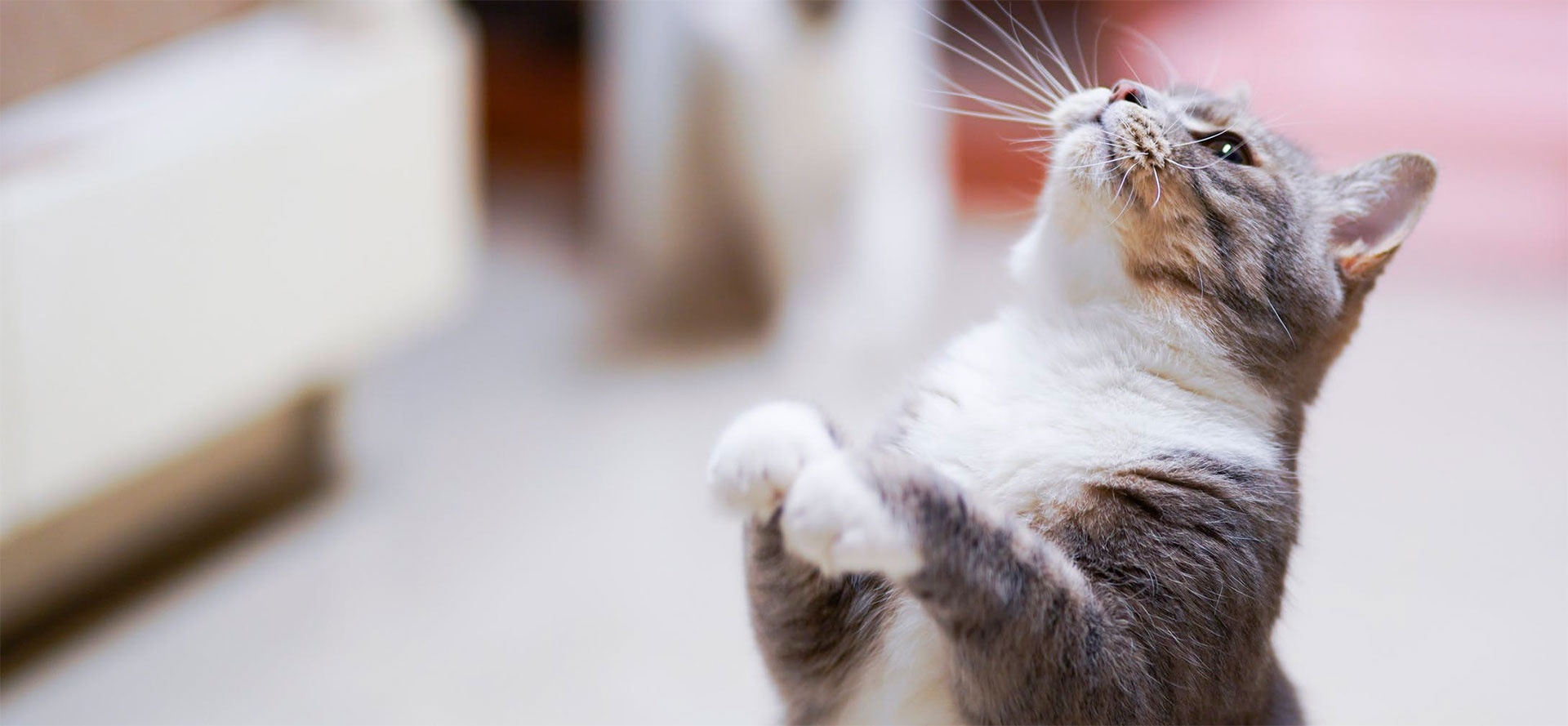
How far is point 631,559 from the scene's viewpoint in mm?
2213

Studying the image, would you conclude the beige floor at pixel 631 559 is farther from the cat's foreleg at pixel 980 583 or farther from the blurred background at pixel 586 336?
the cat's foreleg at pixel 980 583

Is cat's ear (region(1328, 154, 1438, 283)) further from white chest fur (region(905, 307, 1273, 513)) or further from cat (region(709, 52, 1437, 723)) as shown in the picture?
white chest fur (region(905, 307, 1273, 513))

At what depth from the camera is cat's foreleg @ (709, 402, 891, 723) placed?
846 millimetres

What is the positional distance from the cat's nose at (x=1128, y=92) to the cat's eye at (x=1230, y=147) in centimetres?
7

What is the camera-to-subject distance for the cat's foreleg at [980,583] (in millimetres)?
770

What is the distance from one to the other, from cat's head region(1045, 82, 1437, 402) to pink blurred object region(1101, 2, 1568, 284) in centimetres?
175

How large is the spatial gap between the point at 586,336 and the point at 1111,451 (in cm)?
204

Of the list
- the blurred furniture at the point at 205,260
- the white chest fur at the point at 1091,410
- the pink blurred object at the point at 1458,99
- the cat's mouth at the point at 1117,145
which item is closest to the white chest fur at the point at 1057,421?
the white chest fur at the point at 1091,410

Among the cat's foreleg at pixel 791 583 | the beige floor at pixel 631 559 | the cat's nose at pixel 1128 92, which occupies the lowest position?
the beige floor at pixel 631 559

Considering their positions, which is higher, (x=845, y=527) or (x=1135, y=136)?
(x=1135, y=136)

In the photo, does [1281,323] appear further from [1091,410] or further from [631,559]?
[631,559]

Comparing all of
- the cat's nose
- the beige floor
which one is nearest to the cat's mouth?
the cat's nose

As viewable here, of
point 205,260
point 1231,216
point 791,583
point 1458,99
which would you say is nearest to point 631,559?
point 205,260

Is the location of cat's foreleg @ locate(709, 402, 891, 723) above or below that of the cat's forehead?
below
